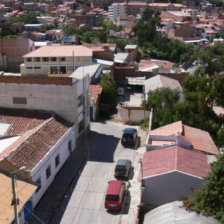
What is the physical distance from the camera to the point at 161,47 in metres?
82.4

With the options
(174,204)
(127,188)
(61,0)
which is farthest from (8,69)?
(61,0)

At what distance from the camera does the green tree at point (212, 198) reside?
14648mm

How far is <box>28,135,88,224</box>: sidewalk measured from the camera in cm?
1778

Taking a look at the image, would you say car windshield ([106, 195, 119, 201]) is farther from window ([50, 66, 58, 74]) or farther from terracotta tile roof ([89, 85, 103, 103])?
window ([50, 66, 58, 74])

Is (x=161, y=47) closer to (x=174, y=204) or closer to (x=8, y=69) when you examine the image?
(x=8, y=69)

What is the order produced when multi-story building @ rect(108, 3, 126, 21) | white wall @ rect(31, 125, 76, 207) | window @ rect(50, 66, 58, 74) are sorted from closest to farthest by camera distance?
white wall @ rect(31, 125, 76, 207) → window @ rect(50, 66, 58, 74) → multi-story building @ rect(108, 3, 126, 21)

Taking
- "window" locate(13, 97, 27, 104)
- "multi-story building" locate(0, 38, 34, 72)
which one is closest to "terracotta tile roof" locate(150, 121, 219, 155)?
"window" locate(13, 97, 27, 104)

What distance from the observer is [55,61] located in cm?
4206

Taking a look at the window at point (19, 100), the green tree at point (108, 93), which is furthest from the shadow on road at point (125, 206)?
the green tree at point (108, 93)

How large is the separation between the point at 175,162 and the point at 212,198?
12.4ft

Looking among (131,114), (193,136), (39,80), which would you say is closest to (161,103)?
(131,114)

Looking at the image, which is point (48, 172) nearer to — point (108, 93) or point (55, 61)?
point (108, 93)

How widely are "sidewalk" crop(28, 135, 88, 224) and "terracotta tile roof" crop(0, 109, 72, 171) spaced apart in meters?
2.29

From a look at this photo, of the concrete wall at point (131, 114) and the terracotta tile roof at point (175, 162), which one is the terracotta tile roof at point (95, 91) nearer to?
the concrete wall at point (131, 114)
